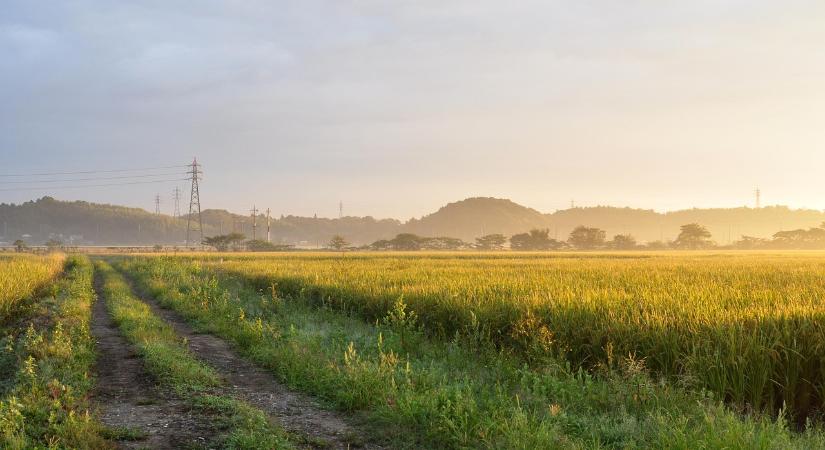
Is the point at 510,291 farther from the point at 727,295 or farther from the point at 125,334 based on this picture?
the point at 125,334

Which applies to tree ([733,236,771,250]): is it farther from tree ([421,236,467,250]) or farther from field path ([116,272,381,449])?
field path ([116,272,381,449])

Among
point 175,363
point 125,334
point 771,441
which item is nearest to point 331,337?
point 175,363

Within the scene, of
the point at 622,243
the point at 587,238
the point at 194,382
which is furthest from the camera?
the point at 587,238

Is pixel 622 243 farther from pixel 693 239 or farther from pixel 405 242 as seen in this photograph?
pixel 405 242

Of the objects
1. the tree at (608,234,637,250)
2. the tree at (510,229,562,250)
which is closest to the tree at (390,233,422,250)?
the tree at (510,229,562,250)

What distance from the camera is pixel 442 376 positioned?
9039mm

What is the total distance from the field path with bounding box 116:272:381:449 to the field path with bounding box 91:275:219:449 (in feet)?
3.19

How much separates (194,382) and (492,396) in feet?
16.0

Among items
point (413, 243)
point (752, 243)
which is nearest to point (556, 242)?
point (413, 243)

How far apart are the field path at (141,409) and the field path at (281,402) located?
3.19ft

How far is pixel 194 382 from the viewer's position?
893cm

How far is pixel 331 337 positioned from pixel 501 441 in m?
7.40

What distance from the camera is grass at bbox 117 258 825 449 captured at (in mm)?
5957

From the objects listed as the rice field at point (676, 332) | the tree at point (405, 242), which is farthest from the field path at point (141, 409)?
the tree at point (405, 242)
